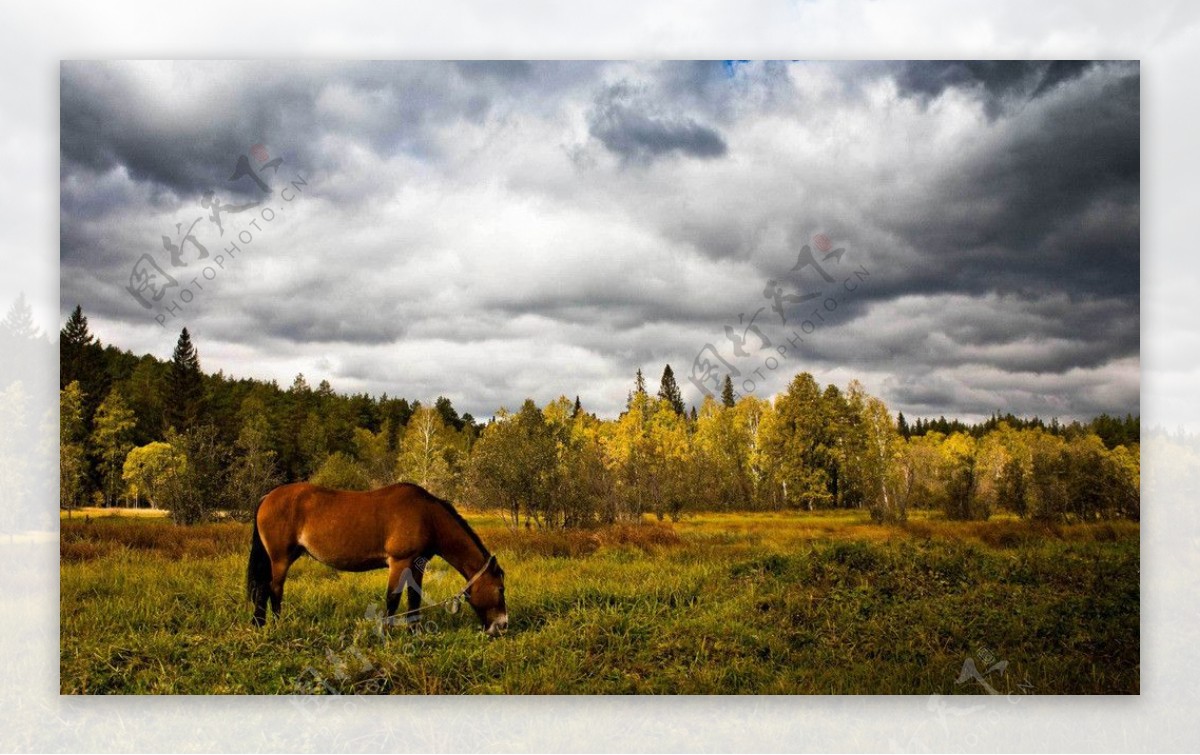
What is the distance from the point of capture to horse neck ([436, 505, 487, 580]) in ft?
17.8

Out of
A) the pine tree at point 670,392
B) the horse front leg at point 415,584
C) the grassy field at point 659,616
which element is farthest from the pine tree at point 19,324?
the pine tree at point 670,392

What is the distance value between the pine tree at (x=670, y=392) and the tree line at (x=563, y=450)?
0.04ft

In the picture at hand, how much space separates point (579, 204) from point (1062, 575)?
435 cm

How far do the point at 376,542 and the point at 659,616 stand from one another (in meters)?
2.03

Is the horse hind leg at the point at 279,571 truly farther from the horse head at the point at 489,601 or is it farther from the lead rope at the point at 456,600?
the horse head at the point at 489,601

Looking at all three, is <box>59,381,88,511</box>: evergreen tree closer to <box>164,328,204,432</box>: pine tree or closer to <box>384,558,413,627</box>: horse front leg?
<box>164,328,204,432</box>: pine tree

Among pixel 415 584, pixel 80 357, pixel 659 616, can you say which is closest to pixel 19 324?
pixel 80 357

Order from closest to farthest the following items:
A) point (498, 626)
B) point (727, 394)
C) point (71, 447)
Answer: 1. point (498, 626)
2. point (71, 447)
3. point (727, 394)

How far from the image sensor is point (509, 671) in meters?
5.18

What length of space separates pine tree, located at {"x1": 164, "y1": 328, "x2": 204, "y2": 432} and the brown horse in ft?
2.92

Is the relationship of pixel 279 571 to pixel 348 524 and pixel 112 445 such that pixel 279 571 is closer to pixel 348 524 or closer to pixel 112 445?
pixel 348 524

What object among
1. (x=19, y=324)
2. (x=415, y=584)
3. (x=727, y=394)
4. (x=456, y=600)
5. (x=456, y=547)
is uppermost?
(x=19, y=324)

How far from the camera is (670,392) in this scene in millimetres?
5754

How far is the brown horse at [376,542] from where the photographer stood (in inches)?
213
